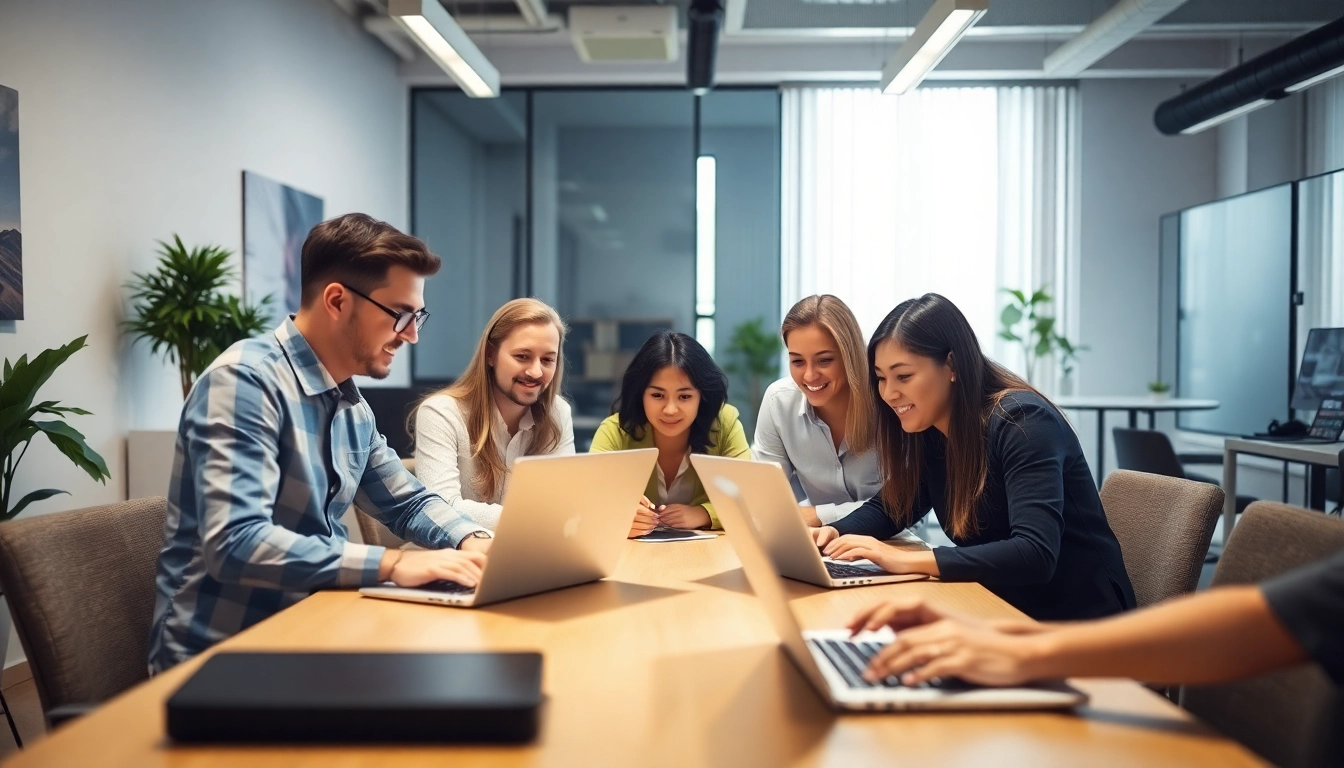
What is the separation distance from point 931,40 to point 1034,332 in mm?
2721

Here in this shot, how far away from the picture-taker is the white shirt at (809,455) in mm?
2789

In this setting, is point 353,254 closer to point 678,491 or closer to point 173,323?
point 678,491

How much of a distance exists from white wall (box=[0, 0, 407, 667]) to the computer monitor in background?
16.0ft

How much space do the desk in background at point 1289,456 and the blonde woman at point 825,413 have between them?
1.64 metres

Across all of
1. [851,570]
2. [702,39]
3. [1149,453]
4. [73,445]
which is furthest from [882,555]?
[702,39]

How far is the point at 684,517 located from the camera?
92.6 inches

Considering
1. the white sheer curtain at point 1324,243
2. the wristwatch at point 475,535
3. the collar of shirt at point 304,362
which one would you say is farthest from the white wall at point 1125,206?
the collar of shirt at point 304,362

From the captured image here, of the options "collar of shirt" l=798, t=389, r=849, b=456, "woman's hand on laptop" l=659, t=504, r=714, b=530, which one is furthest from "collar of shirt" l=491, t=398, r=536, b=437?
"collar of shirt" l=798, t=389, r=849, b=456

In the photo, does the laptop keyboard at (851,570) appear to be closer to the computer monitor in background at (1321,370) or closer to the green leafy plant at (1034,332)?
the computer monitor in background at (1321,370)

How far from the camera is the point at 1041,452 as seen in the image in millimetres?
1823

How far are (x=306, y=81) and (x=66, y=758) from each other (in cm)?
503

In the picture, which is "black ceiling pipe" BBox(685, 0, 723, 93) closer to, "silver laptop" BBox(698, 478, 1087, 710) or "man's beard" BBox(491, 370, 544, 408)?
"man's beard" BBox(491, 370, 544, 408)

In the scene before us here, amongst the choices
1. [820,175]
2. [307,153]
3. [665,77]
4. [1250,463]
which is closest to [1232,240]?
[1250,463]

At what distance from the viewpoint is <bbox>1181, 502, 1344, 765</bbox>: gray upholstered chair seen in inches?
44.4
